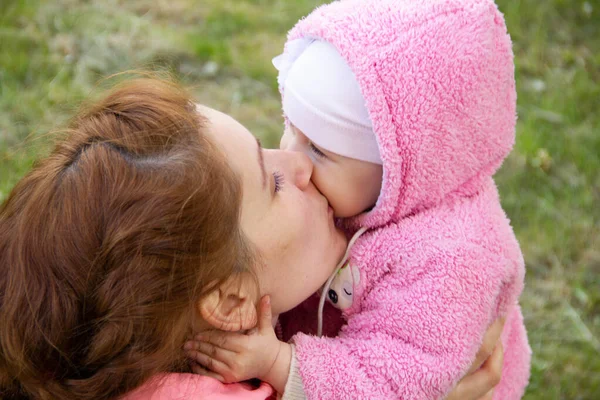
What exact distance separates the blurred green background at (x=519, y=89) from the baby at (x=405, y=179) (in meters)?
1.09

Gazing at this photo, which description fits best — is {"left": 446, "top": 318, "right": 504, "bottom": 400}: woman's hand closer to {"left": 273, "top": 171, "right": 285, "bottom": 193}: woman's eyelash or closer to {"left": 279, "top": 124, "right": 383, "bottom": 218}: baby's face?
{"left": 279, "top": 124, "right": 383, "bottom": 218}: baby's face

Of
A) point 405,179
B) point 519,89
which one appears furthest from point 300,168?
point 519,89

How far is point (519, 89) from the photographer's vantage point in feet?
11.4

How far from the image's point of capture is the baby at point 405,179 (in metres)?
1.43

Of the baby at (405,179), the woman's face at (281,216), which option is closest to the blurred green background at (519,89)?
the baby at (405,179)

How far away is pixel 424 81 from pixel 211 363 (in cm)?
76

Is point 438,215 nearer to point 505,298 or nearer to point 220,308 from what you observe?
point 505,298

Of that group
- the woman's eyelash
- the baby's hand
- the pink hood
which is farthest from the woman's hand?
the woman's eyelash

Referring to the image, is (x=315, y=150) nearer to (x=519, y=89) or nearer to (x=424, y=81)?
(x=424, y=81)

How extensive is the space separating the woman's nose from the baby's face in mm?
47

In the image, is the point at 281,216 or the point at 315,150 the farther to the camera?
the point at 315,150

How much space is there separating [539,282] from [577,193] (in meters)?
0.52

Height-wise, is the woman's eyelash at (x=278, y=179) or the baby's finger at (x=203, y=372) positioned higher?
the woman's eyelash at (x=278, y=179)

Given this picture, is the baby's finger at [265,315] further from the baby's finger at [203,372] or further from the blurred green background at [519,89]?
the blurred green background at [519,89]
